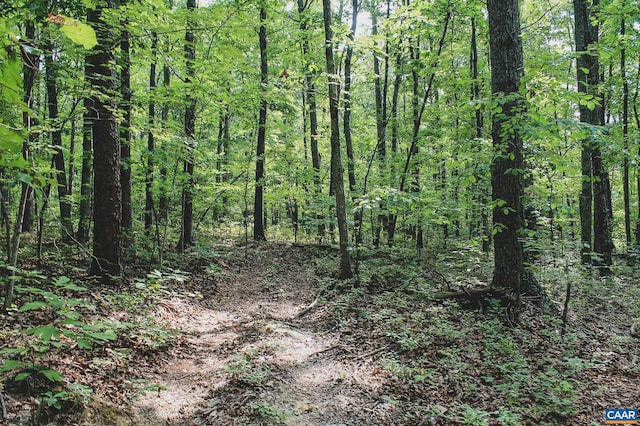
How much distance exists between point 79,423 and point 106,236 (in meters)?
4.57

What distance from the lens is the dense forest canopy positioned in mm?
5184

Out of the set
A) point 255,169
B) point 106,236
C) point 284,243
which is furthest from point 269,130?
point 106,236

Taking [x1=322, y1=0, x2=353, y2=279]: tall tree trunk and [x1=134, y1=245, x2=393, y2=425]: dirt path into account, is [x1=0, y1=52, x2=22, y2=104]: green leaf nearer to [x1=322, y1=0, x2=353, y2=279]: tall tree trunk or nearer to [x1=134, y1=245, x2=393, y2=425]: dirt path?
[x1=134, y1=245, x2=393, y2=425]: dirt path

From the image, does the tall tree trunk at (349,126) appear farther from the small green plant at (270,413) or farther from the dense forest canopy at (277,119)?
the small green plant at (270,413)

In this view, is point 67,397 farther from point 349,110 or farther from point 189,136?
point 349,110

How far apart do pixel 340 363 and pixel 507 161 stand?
4652 mm

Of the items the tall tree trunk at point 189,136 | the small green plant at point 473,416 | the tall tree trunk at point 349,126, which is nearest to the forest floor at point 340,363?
the small green plant at point 473,416

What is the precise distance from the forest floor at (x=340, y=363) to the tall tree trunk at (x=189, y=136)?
350 centimetres

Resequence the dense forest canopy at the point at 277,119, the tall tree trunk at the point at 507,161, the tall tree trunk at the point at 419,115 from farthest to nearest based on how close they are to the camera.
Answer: the tall tree trunk at the point at 419,115, the tall tree trunk at the point at 507,161, the dense forest canopy at the point at 277,119

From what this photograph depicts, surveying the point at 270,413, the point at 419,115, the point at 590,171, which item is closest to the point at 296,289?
the point at 270,413

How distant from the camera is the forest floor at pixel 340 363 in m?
3.93

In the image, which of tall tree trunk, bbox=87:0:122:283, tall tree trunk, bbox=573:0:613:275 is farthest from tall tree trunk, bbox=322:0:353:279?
tall tree trunk, bbox=573:0:613:275

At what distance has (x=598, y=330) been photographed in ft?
21.2

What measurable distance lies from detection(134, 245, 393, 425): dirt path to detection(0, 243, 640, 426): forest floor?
0.9 inches
